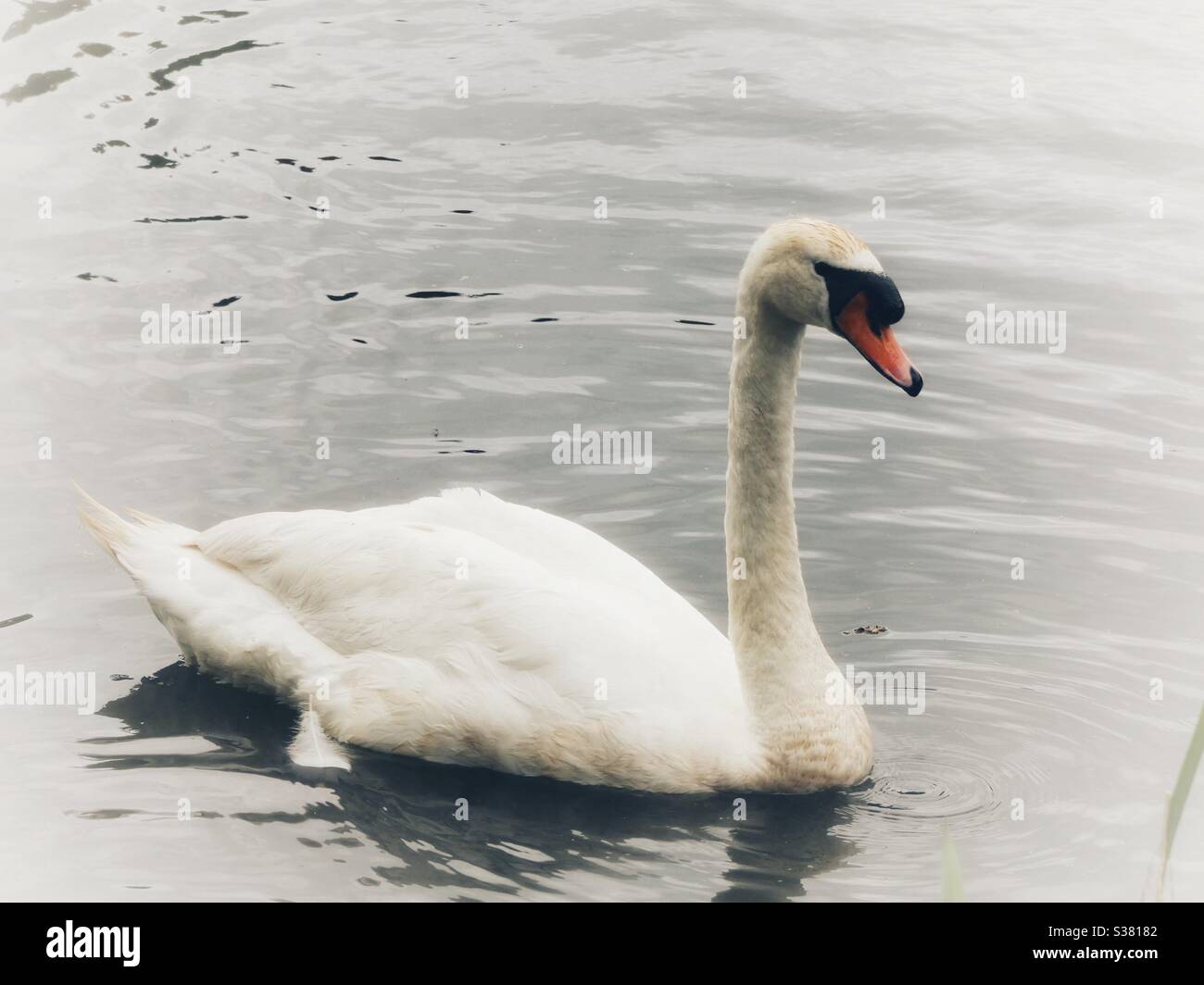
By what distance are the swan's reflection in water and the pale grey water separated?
0.02m

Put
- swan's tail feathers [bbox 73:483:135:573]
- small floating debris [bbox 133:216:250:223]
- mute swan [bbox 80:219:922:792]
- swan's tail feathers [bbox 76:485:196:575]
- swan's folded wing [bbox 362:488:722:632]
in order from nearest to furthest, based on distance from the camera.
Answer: mute swan [bbox 80:219:922:792] < swan's folded wing [bbox 362:488:722:632] < swan's tail feathers [bbox 76:485:196:575] < swan's tail feathers [bbox 73:483:135:573] < small floating debris [bbox 133:216:250:223]

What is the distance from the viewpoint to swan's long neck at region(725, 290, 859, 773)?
6.80 metres

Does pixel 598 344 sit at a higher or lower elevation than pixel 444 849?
higher

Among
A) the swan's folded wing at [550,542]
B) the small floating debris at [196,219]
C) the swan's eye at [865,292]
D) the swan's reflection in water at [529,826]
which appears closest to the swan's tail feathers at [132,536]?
the swan's reflection in water at [529,826]

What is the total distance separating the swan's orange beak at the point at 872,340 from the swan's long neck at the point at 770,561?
337mm

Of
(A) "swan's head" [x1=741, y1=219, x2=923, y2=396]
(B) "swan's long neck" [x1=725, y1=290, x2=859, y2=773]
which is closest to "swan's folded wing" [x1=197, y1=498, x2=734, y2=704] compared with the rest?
(B) "swan's long neck" [x1=725, y1=290, x2=859, y2=773]

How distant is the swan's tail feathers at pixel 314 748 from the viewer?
23.4 feet

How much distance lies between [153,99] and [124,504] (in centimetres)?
775

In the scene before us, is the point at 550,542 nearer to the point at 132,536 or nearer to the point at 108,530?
the point at 132,536

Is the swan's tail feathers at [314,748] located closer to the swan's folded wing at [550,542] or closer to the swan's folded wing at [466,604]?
the swan's folded wing at [466,604]

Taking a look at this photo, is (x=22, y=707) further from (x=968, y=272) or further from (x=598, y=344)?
(x=968, y=272)

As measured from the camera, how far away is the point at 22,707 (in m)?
7.62

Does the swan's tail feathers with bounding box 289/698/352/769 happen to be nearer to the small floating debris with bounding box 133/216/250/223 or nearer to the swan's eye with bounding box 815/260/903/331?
the swan's eye with bounding box 815/260/903/331
